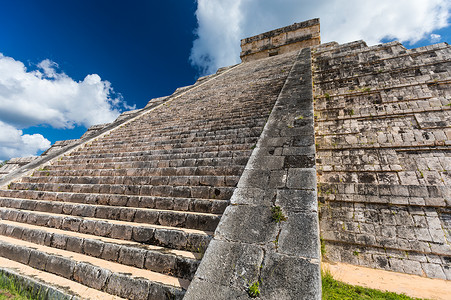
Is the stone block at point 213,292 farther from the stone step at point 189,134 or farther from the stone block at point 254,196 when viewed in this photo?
the stone step at point 189,134

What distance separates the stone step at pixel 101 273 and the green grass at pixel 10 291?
26 cm

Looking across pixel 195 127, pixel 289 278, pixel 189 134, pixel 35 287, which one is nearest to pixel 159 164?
pixel 189 134

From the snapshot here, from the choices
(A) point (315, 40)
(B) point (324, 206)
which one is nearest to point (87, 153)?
(B) point (324, 206)

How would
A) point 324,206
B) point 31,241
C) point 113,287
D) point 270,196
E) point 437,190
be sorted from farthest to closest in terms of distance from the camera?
point 324,206, point 437,190, point 31,241, point 270,196, point 113,287

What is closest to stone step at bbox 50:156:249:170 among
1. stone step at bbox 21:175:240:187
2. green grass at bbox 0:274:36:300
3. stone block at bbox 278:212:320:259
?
stone step at bbox 21:175:240:187

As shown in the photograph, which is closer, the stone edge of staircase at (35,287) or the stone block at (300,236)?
the stone block at (300,236)

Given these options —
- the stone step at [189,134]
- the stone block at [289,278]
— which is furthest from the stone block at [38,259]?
the stone step at [189,134]

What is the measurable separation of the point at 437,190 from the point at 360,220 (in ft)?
4.76

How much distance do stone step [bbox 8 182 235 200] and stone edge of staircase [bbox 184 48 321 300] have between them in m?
0.60

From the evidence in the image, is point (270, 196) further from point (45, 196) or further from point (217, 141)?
point (45, 196)

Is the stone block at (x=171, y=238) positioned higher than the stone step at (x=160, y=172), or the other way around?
the stone step at (x=160, y=172)

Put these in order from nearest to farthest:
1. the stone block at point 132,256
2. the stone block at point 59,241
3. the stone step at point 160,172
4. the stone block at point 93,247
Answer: the stone block at point 132,256, the stone block at point 93,247, the stone block at point 59,241, the stone step at point 160,172

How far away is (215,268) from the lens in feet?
5.78

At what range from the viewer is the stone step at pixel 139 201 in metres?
2.90
